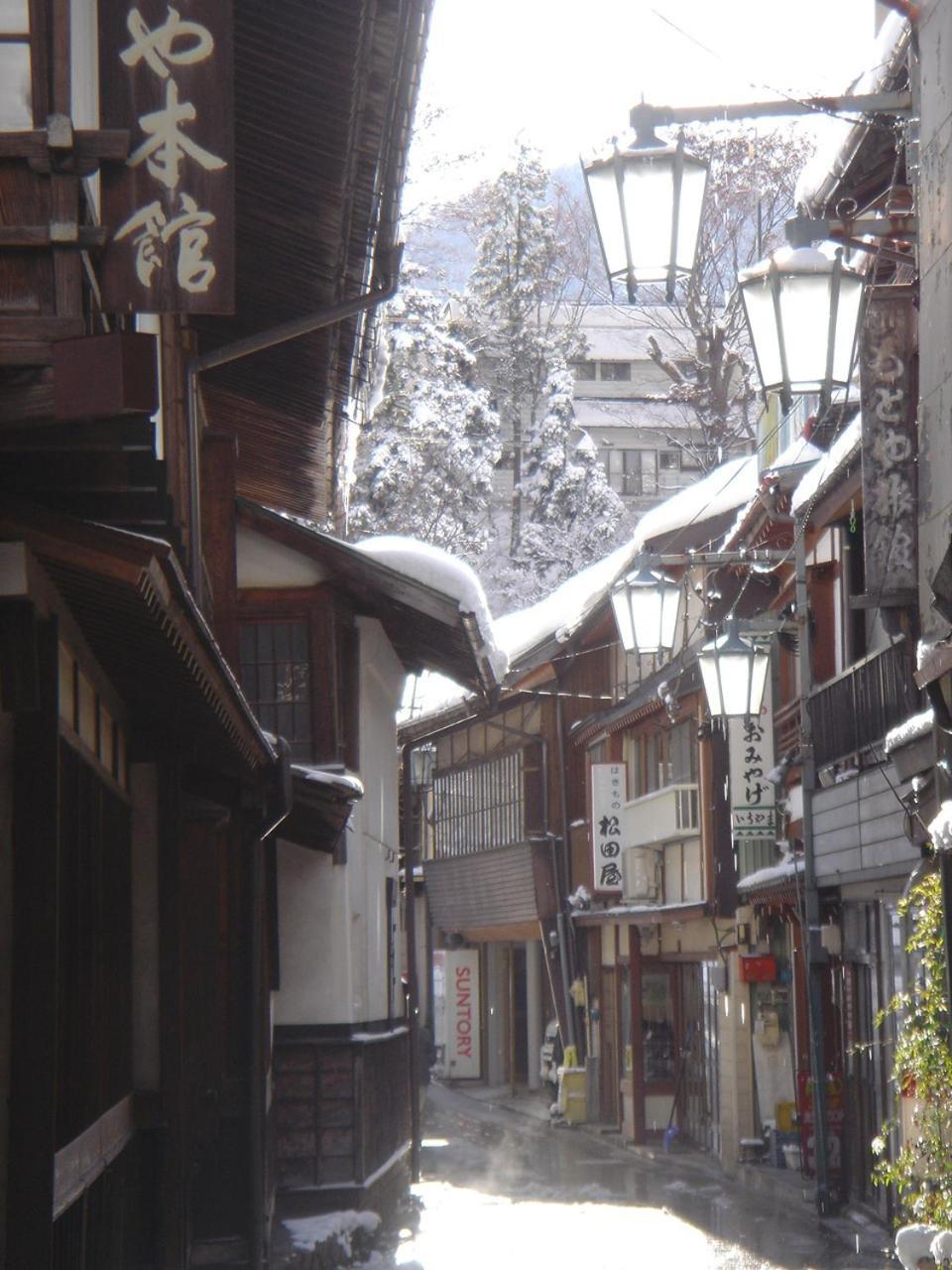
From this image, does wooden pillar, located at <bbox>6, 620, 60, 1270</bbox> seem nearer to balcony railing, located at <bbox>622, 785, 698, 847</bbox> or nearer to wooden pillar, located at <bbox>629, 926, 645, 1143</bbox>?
balcony railing, located at <bbox>622, 785, 698, 847</bbox>

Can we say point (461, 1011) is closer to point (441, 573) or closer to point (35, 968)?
point (441, 573)

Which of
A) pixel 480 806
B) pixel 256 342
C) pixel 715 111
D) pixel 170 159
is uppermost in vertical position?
pixel 256 342

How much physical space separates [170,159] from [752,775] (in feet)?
63.7

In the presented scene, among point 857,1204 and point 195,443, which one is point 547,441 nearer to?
point 857,1204

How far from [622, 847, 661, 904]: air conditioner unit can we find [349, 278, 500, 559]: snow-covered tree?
16379 millimetres

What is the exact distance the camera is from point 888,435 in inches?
529

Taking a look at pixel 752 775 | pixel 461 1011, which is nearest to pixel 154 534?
pixel 752 775

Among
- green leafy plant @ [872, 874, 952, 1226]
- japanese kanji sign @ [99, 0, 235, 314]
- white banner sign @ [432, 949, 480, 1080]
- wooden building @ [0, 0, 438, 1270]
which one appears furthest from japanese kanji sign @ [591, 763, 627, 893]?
japanese kanji sign @ [99, 0, 235, 314]

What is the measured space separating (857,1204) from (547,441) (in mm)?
42047

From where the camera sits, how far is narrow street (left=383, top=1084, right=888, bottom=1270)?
18297mm

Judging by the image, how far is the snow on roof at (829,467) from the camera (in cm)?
1803

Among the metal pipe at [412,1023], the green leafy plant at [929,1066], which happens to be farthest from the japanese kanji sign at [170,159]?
the metal pipe at [412,1023]

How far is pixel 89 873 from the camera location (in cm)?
933

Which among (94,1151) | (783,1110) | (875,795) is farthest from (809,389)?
(783,1110)
